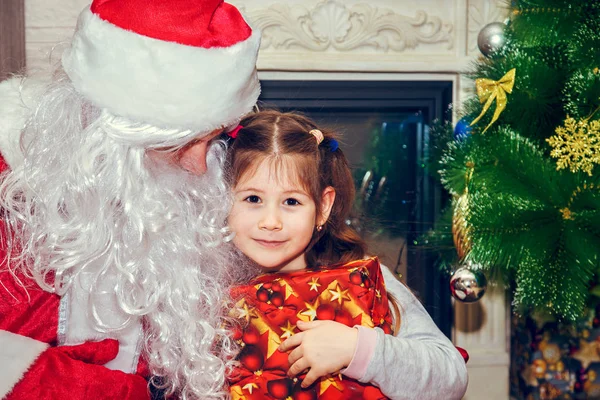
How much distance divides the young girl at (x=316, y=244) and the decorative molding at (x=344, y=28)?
2.22 feet

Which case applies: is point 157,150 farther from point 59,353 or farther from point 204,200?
point 59,353

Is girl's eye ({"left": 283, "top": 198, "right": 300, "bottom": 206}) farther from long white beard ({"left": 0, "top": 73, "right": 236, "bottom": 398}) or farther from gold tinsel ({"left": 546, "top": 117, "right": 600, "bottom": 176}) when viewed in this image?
gold tinsel ({"left": 546, "top": 117, "right": 600, "bottom": 176})

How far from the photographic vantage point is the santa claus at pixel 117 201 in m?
0.92

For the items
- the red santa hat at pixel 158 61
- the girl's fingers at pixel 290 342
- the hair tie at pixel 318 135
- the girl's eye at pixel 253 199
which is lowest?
the girl's fingers at pixel 290 342

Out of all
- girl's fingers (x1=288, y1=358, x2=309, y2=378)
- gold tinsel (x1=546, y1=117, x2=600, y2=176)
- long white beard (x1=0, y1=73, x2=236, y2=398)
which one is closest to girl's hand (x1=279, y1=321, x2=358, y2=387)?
girl's fingers (x1=288, y1=358, x2=309, y2=378)

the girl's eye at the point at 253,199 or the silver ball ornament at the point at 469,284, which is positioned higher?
the girl's eye at the point at 253,199

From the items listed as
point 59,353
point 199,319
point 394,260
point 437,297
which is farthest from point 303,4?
point 59,353

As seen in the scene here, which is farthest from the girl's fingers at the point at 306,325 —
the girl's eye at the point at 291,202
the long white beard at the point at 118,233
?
the girl's eye at the point at 291,202

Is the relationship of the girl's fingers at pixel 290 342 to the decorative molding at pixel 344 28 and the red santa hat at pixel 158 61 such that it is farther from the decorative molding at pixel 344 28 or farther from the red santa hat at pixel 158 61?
the decorative molding at pixel 344 28

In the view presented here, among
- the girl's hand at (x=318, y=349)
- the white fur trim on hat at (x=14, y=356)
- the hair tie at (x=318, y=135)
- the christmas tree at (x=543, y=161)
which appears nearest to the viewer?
the white fur trim on hat at (x=14, y=356)

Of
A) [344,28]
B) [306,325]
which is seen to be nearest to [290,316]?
[306,325]

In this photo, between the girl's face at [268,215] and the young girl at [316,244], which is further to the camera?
the girl's face at [268,215]

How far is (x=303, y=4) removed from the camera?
195 centimetres

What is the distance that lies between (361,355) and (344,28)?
1.21 meters
